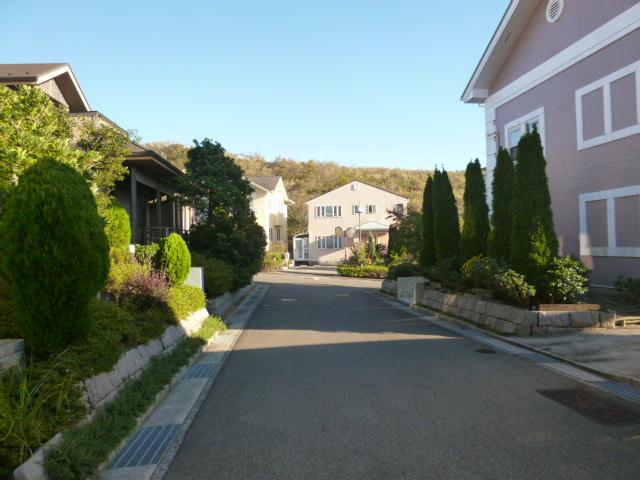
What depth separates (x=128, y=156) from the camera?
15.8 m

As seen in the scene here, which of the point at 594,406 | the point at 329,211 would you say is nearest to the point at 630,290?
the point at 594,406

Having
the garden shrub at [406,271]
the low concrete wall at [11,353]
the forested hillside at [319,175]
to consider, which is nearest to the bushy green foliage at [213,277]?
the garden shrub at [406,271]

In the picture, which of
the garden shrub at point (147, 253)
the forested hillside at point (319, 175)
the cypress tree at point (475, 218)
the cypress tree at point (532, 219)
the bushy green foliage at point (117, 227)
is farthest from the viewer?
the forested hillside at point (319, 175)

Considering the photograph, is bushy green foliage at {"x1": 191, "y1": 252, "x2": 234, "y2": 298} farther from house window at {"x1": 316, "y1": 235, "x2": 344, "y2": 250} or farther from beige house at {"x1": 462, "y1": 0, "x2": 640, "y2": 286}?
house window at {"x1": 316, "y1": 235, "x2": 344, "y2": 250}

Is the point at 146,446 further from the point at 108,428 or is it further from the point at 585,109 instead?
the point at 585,109

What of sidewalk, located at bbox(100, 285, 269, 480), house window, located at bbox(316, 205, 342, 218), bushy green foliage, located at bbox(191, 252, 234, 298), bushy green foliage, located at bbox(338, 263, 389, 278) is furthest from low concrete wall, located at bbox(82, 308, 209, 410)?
house window, located at bbox(316, 205, 342, 218)

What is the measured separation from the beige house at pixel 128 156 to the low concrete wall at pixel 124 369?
645cm

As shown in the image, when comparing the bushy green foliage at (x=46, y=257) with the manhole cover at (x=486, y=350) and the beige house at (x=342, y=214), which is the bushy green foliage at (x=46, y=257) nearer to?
the manhole cover at (x=486, y=350)

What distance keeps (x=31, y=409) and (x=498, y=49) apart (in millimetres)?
17846

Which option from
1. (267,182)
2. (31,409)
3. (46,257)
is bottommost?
(31,409)

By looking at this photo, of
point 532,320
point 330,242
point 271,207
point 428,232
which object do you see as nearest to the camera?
point 532,320

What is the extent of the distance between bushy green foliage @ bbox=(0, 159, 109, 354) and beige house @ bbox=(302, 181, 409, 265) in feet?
155

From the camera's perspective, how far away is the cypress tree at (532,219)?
37.2 ft

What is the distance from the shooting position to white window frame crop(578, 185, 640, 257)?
12.9 metres
